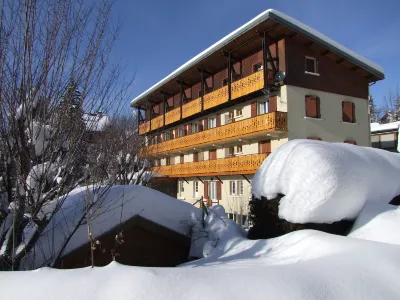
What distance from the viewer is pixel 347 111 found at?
72.3 ft

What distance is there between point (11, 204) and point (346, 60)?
21261mm

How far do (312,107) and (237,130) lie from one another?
178 inches

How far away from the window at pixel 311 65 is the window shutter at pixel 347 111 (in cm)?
286

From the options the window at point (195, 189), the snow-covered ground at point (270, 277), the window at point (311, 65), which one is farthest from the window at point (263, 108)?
the snow-covered ground at point (270, 277)

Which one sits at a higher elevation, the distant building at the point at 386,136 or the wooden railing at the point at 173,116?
the wooden railing at the point at 173,116

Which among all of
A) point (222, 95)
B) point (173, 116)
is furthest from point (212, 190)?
point (173, 116)

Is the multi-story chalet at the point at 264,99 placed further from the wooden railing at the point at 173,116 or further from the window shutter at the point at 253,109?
the wooden railing at the point at 173,116

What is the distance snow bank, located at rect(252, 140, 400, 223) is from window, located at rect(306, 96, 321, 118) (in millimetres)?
12664

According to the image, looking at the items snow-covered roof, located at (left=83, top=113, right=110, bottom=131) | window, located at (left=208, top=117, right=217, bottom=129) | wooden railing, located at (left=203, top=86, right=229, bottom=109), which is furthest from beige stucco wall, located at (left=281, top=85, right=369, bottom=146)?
snow-covered roof, located at (left=83, top=113, right=110, bottom=131)

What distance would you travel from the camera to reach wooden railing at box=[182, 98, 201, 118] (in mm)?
25859

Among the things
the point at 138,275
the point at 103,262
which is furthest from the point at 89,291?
the point at 103,262

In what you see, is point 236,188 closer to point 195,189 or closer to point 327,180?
point 195,189

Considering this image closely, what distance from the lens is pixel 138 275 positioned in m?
3.10

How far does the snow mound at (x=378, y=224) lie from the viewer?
19.4ft
